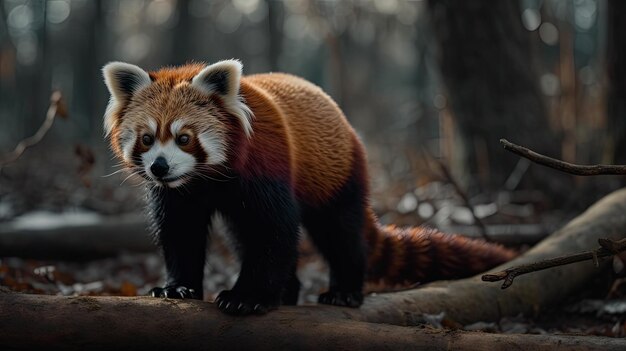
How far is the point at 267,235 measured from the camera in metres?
3.54

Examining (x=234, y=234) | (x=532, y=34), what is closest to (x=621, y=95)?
(x=532, y=34)

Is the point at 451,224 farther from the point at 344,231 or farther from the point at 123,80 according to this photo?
the point at 123,80

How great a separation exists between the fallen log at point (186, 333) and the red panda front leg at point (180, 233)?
60 centimetres

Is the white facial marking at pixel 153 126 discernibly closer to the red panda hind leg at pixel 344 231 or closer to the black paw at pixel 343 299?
the red panda hind leg at pixel 344 231

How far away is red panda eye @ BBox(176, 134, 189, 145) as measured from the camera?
3322mm

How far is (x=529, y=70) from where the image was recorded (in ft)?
25.9

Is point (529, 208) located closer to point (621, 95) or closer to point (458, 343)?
point (621, 95)

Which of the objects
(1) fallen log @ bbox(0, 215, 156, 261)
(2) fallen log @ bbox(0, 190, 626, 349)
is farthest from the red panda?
(1) fallen log @ bbox(0, 215, 156, 261)

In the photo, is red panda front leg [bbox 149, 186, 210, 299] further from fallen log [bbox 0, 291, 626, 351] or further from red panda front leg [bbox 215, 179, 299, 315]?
fallen log [bbox 0, 291, 626, 351]

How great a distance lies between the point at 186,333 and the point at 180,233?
2.84 feet

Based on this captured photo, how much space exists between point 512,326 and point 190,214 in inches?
80.6

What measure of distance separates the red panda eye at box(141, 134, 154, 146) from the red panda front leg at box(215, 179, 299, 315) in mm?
509

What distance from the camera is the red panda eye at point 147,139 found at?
3.35 metres

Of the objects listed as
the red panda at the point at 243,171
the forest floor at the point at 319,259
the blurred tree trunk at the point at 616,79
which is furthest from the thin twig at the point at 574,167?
the blurred tree trunk at the point at 616,79
